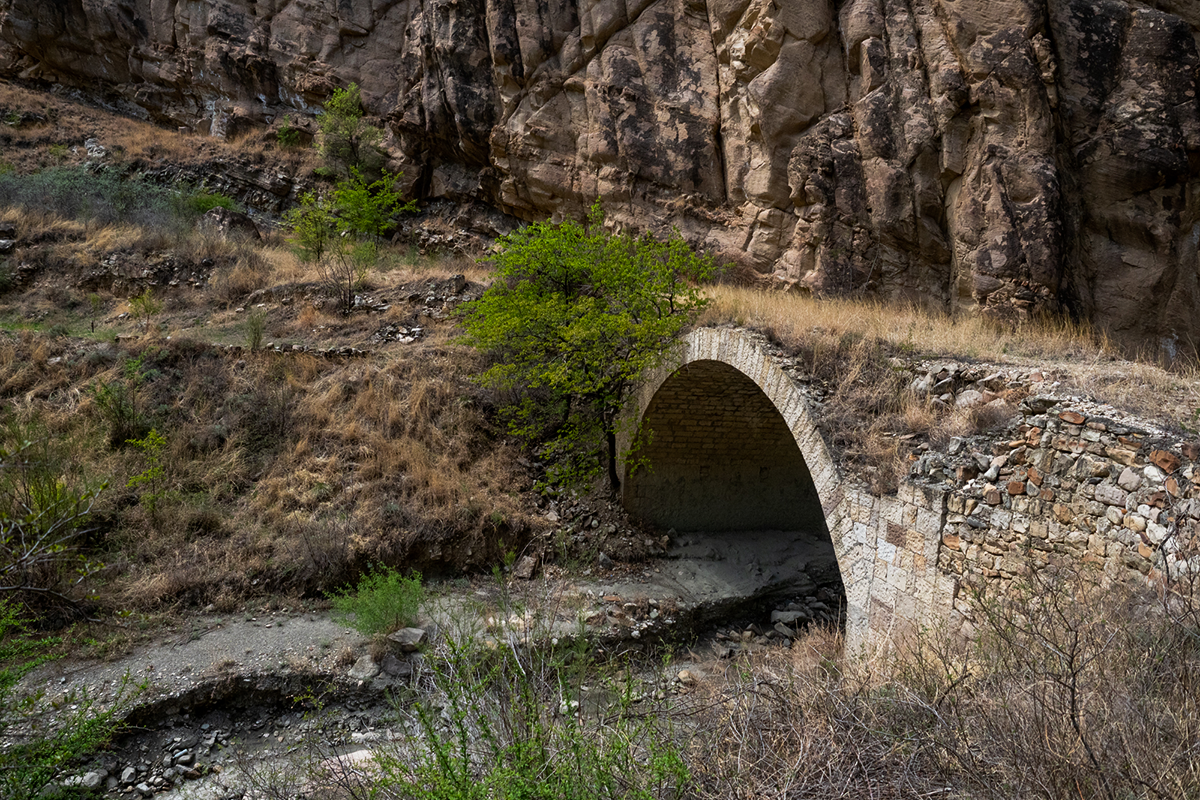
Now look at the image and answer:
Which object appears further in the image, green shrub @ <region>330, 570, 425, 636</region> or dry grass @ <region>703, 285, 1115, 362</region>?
green shrub @ <region>330, 570, 425, 636</region>

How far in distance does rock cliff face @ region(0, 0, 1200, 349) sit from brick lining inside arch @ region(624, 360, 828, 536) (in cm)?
388

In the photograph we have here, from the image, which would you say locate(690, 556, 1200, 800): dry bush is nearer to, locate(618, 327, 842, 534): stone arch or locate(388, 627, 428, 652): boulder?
locate(388, 627, 428, 652): boulder

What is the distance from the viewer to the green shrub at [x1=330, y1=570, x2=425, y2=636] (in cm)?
698

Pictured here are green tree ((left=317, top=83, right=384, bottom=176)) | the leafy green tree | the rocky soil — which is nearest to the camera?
the rocky soil

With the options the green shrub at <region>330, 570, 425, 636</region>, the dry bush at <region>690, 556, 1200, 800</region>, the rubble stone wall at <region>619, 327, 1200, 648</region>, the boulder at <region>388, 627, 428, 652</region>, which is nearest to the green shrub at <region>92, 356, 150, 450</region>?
the green shrub at <region>330, 570, 425, 636</region>

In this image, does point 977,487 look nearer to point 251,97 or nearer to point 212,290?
point 212,290

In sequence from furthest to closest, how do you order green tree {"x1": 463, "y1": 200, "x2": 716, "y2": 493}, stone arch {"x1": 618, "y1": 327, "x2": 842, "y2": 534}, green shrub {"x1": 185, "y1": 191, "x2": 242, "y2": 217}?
green shrub {"x1": 185, "y1": 191, "x2": 242, "y2": 217} → green tree {"x1": 463, "y1": 200, "x2": 716, "y2": 493} → stone arch {"x1": 618, "y1": 327, "x2": 842, "y2": 534}

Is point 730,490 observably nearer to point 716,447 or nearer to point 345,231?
point 716,447

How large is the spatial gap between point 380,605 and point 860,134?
1168 centimetres

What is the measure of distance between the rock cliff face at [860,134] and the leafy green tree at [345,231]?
7.82 ft

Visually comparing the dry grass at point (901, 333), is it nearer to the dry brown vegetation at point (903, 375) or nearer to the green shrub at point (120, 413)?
the dry brown vegetation at point (903, 375)

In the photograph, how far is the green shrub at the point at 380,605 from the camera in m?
6.98

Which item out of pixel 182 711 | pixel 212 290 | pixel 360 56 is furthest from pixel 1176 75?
pixel 360 56


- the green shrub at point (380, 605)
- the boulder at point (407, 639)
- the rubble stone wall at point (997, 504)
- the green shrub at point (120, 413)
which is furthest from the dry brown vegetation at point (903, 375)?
the green shrub at point (120, 413)
